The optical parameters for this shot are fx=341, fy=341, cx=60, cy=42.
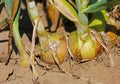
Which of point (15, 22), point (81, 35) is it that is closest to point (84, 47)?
point (81, 35)

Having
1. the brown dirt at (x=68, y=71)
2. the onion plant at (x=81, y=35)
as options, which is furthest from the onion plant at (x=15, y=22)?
the onion plant at (x=81, y=35)

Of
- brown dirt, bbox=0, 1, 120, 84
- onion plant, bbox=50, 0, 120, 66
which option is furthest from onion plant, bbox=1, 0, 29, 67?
onion plant, bbox=50, 0, 120, 66

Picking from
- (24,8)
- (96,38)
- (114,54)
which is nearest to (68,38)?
(96,38)

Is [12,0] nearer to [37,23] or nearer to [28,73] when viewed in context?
[37,23]

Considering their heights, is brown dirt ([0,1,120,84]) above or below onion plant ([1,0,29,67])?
below

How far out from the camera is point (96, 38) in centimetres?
168

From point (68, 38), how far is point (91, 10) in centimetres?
23

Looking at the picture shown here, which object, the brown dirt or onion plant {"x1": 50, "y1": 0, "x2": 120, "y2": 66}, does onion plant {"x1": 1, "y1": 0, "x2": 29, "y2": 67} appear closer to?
the brown dirt

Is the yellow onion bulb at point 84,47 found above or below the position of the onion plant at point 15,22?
below

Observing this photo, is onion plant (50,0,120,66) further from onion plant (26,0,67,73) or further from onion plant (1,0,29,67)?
onion plant (1,0,29,67)

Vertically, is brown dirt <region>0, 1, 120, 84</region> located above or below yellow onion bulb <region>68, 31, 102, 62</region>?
below

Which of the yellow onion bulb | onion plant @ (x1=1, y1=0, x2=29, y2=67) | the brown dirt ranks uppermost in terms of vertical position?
onion plant @ (x1=1, y1=0, x2=29, y2=67)

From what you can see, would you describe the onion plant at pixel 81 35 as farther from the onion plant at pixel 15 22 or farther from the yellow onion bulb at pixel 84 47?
the onion plant at pixel 15 22

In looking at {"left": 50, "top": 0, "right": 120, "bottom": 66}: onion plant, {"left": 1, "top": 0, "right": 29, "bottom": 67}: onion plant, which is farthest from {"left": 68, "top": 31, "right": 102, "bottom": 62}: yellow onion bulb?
{"left": 1, "top": 0, "right": 29, "bottom": 67}: onion plant
